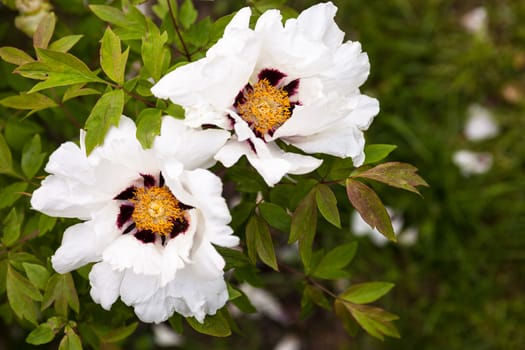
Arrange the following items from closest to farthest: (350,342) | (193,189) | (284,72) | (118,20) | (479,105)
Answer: (193,189)
(284,72)
(118,20)
(350,342)
(479,105)

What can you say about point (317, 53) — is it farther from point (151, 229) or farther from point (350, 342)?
point (350, 342)

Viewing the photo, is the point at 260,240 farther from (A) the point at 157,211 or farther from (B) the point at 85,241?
(B) the point at 85,241

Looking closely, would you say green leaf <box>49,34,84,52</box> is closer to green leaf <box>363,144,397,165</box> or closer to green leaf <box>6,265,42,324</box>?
green leaf <box>6,265,42,324</box>

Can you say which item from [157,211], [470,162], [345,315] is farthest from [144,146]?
[470,162]

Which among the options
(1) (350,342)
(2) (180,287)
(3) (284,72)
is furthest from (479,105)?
(2) (180,287)

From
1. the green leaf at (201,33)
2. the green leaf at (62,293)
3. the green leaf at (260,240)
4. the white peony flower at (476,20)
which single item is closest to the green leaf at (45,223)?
the green leaf at (62,293)

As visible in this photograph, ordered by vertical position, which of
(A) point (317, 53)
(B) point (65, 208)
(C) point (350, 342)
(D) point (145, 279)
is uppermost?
(A) point (317, 53)

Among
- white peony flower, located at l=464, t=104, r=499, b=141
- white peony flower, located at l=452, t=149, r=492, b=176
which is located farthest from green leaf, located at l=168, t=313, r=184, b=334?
white peony flower, located at l=464, t=104, r=499, b=141
